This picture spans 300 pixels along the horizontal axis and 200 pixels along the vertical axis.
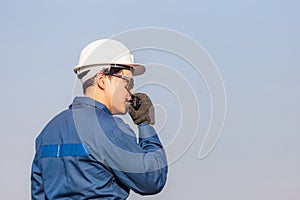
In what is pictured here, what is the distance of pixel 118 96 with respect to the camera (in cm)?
486

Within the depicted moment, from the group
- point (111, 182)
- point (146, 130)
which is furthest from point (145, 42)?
point (111, 182)

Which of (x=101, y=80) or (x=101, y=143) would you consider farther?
(x=101, y=80)

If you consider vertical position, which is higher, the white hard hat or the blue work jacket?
the white hard hat

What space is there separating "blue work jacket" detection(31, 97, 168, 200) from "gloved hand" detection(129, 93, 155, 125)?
23 cm

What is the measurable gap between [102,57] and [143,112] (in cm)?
59

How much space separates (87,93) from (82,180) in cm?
77

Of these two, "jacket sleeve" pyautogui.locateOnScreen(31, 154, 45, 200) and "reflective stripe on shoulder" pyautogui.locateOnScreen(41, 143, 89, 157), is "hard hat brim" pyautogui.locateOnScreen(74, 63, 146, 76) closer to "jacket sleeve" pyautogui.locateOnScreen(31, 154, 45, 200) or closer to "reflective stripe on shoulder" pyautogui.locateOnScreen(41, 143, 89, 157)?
"reflective stripe on shoulder" pyautogui.locateOnScreen(41, 143, 89, 157)

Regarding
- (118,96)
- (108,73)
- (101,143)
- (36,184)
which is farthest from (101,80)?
(36,184)

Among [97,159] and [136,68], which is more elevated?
[136,68]

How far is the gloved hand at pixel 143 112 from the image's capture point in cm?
492

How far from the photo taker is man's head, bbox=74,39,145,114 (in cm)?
483

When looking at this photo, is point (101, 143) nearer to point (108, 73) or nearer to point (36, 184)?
point (108, 73)

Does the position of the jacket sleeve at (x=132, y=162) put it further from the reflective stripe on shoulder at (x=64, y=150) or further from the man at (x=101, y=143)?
the reflective stripe on shoulder at (x=64, y=150)

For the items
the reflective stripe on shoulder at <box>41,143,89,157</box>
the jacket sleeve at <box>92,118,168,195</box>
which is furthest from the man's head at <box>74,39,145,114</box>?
the reflective stripe on shoulder at <box>41,143,89,157</box>
